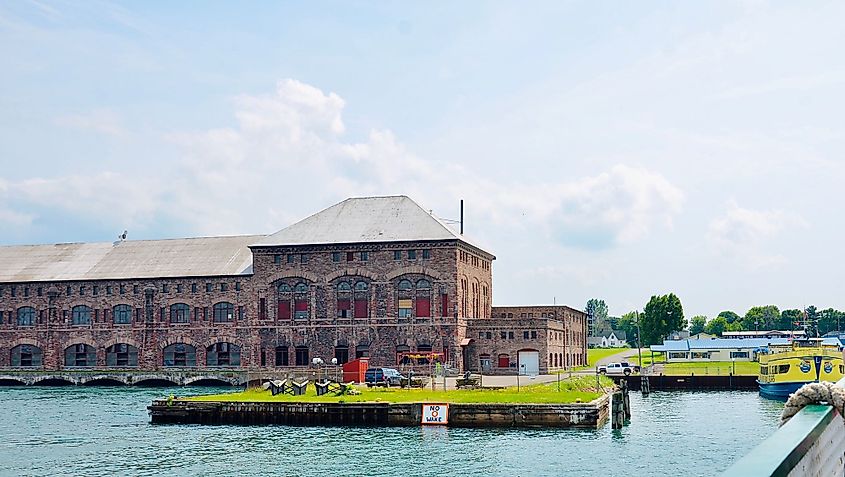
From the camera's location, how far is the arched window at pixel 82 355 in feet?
263

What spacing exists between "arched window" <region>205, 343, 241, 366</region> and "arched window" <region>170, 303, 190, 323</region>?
309 centimetres

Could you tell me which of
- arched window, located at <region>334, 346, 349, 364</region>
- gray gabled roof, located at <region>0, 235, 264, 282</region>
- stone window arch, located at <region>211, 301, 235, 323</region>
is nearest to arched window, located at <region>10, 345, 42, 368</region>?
gray gabled roof, located at <region>0, 235, 264, 282</region>

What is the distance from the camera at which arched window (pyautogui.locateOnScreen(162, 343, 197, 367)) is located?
78.1 metres

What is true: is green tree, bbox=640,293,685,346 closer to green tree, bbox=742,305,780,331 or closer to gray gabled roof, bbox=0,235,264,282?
green tree, bbox=742,305,780,331

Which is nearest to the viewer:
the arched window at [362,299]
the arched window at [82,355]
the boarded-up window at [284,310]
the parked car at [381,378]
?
the parked car at [381,378]

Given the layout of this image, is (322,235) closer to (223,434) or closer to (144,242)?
(144,242)

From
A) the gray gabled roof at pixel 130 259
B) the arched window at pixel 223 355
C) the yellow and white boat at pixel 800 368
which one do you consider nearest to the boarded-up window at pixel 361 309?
the gray gabled roof at pixel 130 259

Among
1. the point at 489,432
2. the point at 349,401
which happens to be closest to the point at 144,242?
the point at 349,401

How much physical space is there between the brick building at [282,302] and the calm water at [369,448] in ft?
84.8

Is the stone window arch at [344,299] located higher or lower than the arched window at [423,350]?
higher

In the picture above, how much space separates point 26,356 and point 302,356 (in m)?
24.6

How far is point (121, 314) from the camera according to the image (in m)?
79.7

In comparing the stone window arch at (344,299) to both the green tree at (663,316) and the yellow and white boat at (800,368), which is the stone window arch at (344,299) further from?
→ the green tree at (663,316)

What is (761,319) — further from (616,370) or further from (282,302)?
(282,302)
